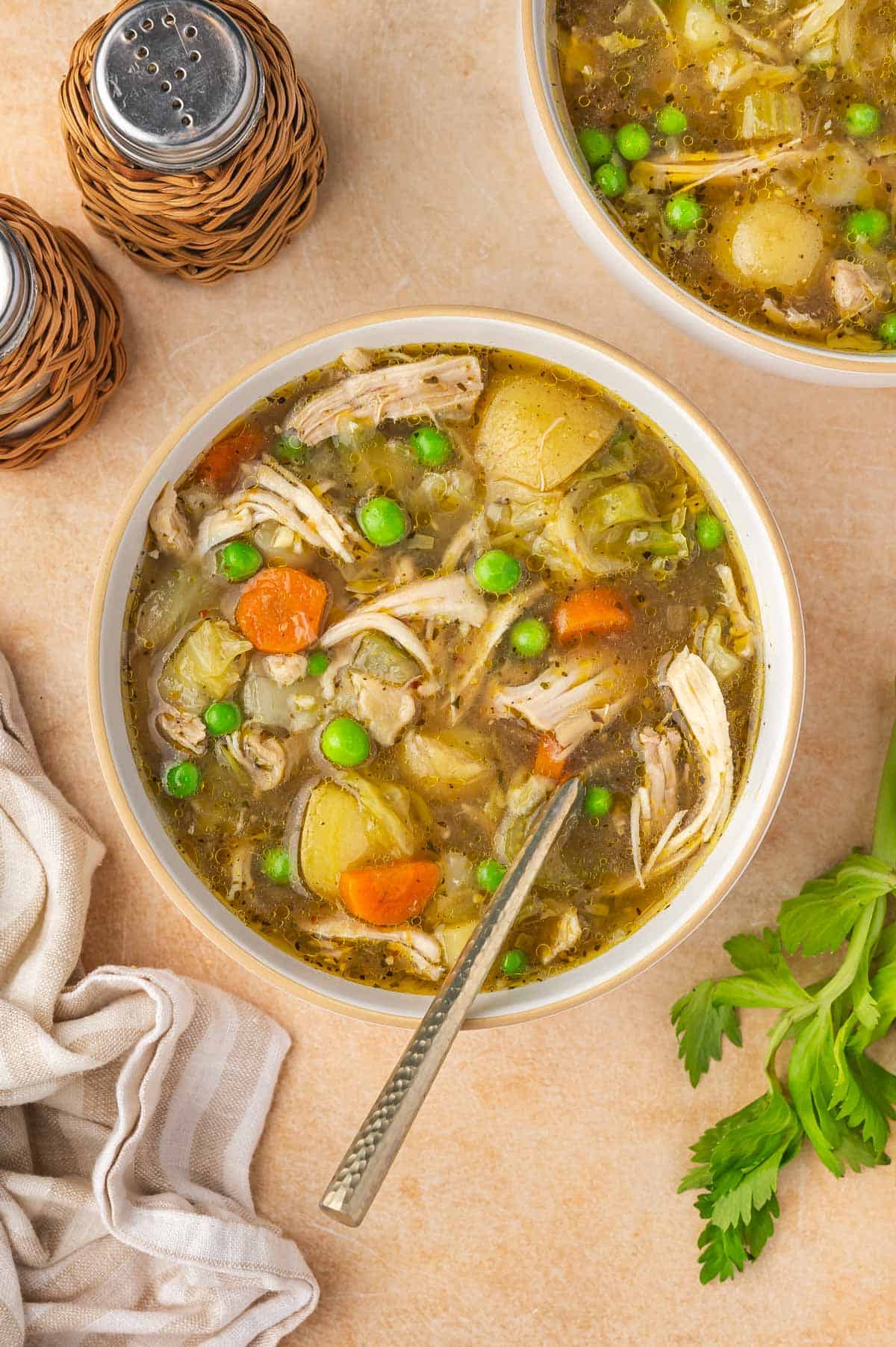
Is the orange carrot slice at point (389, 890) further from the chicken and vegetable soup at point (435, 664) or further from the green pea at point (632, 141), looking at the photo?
the green pea at point (632, 141)

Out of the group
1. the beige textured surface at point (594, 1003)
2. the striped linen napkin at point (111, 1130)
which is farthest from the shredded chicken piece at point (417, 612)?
the striped linen napkin at point (111, 1130)

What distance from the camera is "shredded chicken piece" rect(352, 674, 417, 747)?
1993 mm

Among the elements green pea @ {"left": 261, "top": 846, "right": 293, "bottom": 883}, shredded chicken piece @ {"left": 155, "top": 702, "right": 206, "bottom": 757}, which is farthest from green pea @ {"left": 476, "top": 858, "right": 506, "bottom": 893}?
shredded chicken piece @ {"left": 155, "top": 702, "right": 206, "bottom": 757}

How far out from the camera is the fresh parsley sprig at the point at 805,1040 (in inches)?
82.1

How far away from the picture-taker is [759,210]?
2.06 metres

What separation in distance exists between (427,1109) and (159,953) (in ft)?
2.14

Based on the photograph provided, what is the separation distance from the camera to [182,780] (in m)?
1.99

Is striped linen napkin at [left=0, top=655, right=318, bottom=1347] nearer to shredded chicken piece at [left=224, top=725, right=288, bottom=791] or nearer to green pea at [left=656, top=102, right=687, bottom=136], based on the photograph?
shredded chicken piece at [left=224, top=725, right=288, bottom=791]

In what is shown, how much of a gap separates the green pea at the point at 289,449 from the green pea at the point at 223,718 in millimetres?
465

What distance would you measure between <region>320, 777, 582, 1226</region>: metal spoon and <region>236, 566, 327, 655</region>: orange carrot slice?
1.86ft

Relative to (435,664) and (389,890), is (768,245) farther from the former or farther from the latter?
(389,890)

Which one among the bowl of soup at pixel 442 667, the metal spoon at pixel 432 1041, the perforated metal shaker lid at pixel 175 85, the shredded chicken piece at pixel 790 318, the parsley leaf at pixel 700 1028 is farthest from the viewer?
the parsley leaf at pixel 700 1028

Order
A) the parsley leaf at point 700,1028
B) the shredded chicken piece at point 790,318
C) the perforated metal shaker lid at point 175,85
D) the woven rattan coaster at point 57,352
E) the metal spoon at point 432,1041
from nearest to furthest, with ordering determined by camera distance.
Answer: the metal spoon at point 432,1041, the perforated metal shaker lid at point 175,85, the woven rattan coaster at point 57,352, the shredded chicken piece at point 790,318, the parsley leaf at point 700,1028

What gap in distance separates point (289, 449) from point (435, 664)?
0.48 meters
